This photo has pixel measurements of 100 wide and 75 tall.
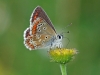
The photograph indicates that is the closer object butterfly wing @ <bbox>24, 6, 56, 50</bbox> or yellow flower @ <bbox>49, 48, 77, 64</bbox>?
yellow flower @ <bbox>49, 48, 77, 64</bbox>

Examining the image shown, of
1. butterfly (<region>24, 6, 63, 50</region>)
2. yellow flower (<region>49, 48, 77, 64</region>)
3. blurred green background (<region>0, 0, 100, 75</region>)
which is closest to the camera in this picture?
yellow flower (<region>49, 48, 77, 64</region>)

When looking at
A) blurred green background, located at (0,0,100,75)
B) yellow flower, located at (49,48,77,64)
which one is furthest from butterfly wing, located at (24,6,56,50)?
blurred green background, located at (0,0,100,75)

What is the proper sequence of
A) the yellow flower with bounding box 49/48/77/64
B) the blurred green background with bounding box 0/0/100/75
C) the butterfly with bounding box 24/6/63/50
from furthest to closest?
the blurred green background with bounding box 0/0/100/75 < the butterfly with bounding box 24/6/63/50 < the yellow flower with bounding box 49/48/77/64

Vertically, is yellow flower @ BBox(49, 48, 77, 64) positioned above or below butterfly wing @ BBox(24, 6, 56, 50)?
below

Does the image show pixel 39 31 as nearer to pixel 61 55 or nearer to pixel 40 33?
pixel 40 33

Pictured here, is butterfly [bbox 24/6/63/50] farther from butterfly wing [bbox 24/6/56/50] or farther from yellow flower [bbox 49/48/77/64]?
yellow flower [bbox 49/48/77/64]

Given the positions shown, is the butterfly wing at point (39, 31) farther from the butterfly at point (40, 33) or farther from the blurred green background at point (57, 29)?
the blurred green background at point (57, 29)

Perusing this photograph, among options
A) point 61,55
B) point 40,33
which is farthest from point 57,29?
point 61,55
